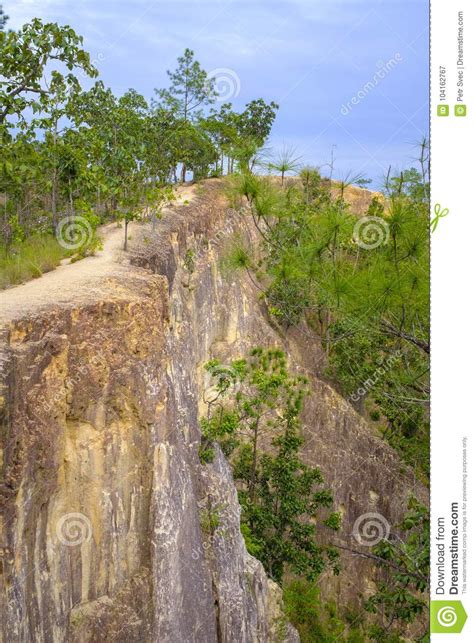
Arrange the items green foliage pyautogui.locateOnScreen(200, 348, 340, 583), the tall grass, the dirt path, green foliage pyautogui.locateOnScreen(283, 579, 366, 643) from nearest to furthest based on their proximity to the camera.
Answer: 1. the dirt path
2. the tall grass
3. green foliage pyautogui.locateOnScreen(200, 348, 340, 583)
4. green foliage pyautogui.locateOnScreen(283, 579, 366, 643)

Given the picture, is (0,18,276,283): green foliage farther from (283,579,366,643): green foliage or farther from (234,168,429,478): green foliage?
(283,579,366,643): green foliage

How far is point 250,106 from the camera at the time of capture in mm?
38094

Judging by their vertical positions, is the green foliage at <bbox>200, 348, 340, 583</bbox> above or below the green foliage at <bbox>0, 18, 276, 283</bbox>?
below

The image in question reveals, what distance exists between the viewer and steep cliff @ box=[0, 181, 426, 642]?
7441 mm

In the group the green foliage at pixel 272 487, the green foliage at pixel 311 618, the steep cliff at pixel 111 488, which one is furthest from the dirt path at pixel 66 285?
the green foliage at pixel 311 618

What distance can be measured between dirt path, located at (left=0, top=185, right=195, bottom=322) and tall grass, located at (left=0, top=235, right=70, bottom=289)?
0.18 m

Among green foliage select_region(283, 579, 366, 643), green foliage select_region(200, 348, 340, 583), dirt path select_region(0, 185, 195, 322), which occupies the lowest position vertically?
green foliage select_region(283, 579, 366, 643)

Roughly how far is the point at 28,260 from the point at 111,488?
17.7 ft

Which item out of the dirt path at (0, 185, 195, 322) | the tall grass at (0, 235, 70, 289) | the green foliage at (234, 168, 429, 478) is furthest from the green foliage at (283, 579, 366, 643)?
the tall grass at (0, 235, 70, 289)

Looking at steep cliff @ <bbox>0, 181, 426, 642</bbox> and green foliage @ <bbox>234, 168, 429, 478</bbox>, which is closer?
steep cliff @ <bbox>0, 181, 426, 642</bbox>

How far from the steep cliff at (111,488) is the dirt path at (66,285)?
55 mm

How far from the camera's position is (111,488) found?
8.67 m

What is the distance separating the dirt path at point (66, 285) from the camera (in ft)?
29.2

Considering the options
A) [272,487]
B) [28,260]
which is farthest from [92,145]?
[272,487]
